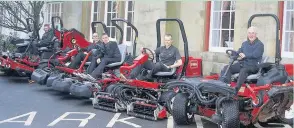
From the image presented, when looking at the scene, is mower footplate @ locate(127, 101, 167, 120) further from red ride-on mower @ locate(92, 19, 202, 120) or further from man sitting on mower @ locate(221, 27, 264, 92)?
man sitting on mower @ locate(221, 27, 264, 92)

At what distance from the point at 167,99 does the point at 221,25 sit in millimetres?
5828

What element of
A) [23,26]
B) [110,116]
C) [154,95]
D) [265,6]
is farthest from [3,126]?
[23,26]

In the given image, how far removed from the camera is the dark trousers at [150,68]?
8.14 m

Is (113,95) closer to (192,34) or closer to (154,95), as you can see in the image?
(154,95)

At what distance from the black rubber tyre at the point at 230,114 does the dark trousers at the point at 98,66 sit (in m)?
3.93

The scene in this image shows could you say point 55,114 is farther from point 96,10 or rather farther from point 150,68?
point 96,10

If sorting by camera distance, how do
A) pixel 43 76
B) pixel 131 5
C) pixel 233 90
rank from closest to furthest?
1. pixel 233 90
2. pixel 43 76
3. pixel 131 5

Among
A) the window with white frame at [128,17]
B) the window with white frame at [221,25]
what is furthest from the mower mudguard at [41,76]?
the window with white frame at [128,17]

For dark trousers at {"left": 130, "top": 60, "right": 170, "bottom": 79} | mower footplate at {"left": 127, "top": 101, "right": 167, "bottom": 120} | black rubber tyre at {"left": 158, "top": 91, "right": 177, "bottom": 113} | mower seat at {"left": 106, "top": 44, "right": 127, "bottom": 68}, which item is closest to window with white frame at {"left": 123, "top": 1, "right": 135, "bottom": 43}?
mower seat at {"left": 106, "top": 44, "right": 127, "bottom": 68}

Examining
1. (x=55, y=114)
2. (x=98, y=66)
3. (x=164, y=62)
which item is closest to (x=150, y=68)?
(x=164, y=62)

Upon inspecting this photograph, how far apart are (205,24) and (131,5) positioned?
3.98 metres

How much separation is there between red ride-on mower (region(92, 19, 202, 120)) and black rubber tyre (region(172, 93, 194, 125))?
0.53m

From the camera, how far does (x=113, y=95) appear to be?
26.9 ft

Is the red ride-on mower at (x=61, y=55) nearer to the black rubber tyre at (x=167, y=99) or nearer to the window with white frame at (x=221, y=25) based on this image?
the window with white frame at (x=221, y=25)
